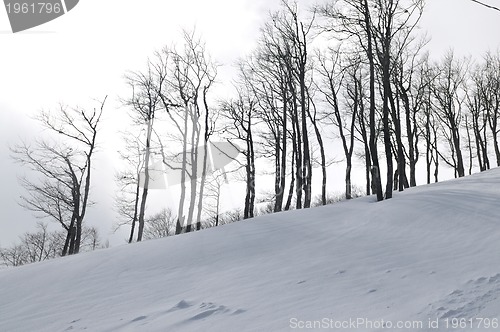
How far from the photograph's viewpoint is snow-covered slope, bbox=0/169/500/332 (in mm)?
3703

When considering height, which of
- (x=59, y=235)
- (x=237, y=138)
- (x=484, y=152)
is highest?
(x=237, y=138)

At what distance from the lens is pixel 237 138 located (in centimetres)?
2094

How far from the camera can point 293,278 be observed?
5000 millimetres

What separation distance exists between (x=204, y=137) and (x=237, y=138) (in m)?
3.38

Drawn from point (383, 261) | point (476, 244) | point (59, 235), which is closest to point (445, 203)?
point (476, 244)

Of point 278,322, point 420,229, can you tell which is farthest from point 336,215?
point 278,322

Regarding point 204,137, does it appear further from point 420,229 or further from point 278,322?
point 278,322

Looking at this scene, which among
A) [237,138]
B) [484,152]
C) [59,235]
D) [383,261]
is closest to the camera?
[383,261]

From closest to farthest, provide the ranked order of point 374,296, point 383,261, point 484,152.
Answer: point 374,296 < point 383,261 < point 484,152

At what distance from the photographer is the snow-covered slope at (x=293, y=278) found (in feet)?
12.1

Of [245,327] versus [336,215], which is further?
[336,215]

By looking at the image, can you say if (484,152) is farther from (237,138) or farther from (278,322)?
(278,322)

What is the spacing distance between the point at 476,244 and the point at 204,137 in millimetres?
14335

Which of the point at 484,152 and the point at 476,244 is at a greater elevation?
the point at 484,152
